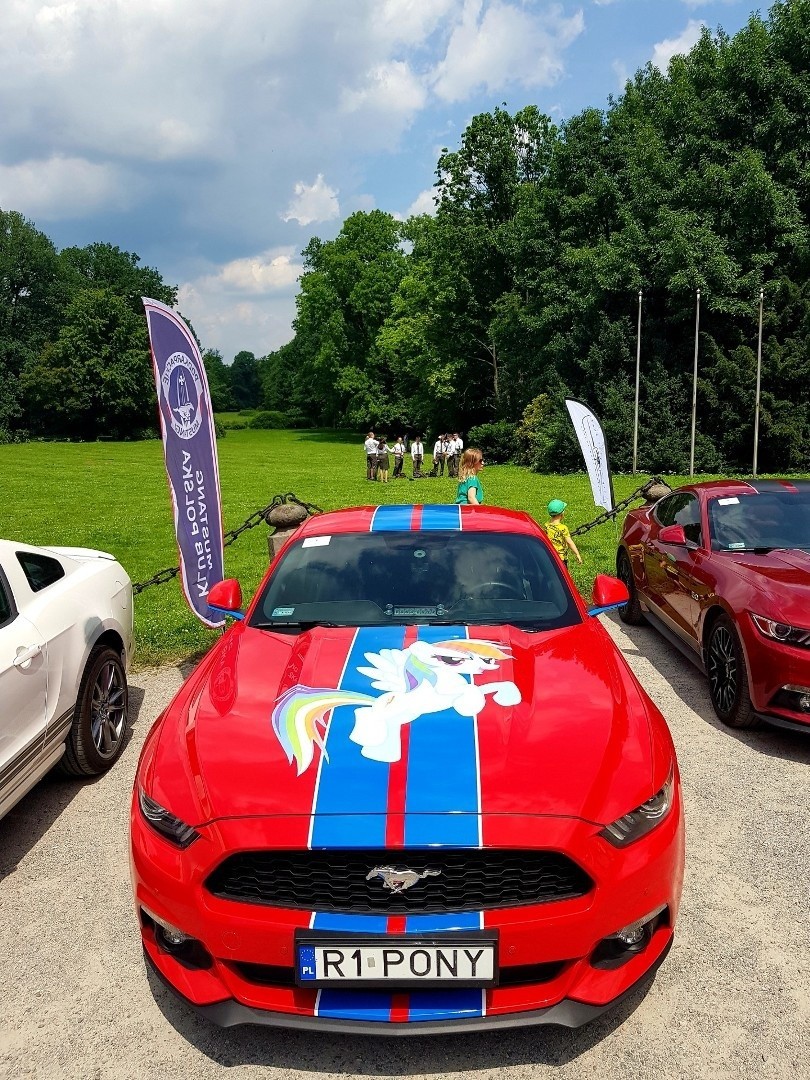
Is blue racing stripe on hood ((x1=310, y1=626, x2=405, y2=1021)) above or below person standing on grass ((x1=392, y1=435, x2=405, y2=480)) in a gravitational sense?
above

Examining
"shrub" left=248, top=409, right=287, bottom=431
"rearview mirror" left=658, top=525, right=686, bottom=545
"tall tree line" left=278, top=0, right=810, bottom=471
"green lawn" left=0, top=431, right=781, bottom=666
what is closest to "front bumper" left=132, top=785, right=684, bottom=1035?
"rearview mirror" left=658, top=525, right=686, bottom=545

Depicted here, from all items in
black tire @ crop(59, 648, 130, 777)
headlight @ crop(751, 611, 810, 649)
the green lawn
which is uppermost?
headlight @ crop(751, 611, 810, 649)

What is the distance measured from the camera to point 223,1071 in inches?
97.9

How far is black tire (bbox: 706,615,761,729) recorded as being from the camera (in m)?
5.11

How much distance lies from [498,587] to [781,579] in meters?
2.36

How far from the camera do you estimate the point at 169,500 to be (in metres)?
15.1

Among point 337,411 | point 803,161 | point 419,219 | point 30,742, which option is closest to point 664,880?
point 30,742

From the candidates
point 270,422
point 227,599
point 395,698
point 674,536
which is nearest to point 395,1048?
point 395,698

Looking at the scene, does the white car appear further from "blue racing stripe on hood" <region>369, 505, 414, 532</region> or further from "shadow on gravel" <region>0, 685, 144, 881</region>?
"blue racing stripe on hood" <region>369, 505, 414, 532</region>

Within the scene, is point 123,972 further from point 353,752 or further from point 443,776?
point 443,776

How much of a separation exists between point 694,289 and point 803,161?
22.6ft

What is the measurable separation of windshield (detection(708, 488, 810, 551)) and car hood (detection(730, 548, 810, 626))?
8.4 inches

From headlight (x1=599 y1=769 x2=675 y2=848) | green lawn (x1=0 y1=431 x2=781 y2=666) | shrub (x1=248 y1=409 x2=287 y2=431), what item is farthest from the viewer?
shrub (x1=248 y1=409 x2=287 y2=431)

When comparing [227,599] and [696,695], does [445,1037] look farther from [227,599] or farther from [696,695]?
[696,695]
